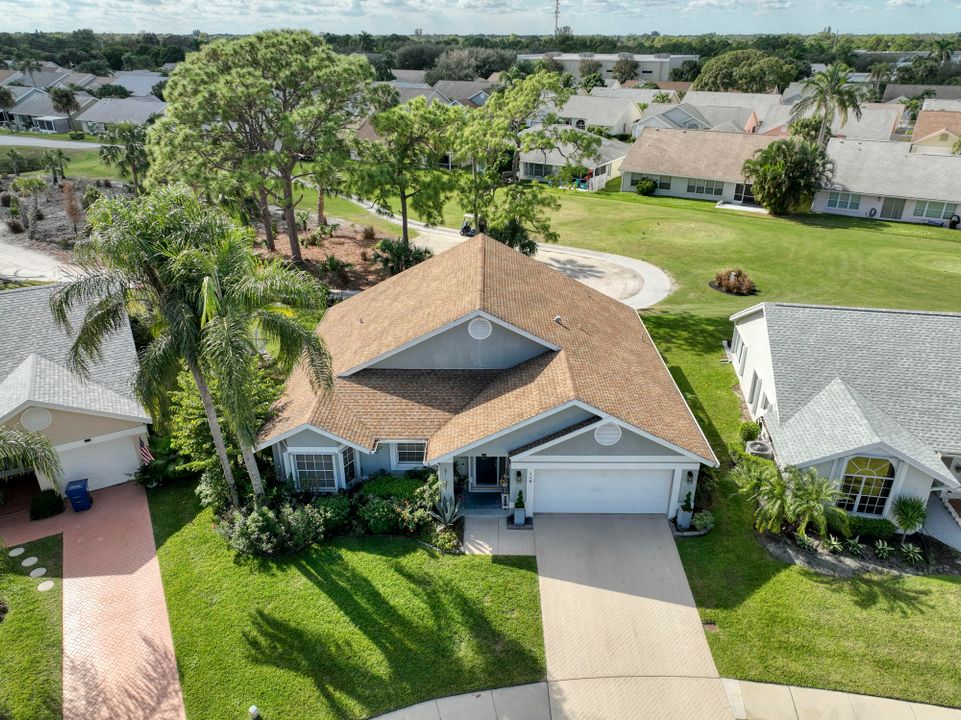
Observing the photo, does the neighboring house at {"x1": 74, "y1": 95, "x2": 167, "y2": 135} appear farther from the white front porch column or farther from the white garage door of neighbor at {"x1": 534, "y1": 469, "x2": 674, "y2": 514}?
the white garage door of neighbor at {"x1": 534, "y1": 469, "x2": 674, "y2": 514}

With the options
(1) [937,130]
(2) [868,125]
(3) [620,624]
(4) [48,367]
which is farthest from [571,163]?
(3) [620,624]

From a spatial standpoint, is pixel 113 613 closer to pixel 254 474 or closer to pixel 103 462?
pixel 254 474

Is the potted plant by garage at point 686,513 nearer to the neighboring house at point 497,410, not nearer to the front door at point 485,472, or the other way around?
the neighboring house at point 497,410

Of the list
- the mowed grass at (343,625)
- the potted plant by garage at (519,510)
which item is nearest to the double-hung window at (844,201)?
the potted plant by garage at (519,510)

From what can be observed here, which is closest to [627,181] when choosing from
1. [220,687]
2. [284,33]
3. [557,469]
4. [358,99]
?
[358,99]

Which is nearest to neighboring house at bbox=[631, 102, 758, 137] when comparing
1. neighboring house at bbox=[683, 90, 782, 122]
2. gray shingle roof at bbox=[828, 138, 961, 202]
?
neighboring house at bbox=[683, 90, 782, 122]

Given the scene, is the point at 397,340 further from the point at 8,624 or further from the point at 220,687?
the point at 8,624
